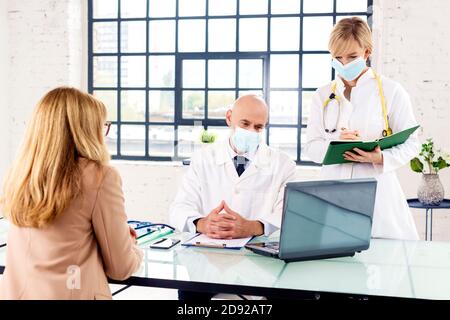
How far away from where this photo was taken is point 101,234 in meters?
1.57

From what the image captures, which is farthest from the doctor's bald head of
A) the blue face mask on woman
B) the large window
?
the large window

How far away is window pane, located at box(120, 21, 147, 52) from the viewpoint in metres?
5.52

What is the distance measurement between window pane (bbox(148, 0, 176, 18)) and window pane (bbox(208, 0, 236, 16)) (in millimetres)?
375

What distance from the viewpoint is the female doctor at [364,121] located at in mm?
2428

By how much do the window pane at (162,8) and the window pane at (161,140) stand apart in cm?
109

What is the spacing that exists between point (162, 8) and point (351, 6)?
1.79 meters

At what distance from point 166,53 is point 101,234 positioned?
4067mm

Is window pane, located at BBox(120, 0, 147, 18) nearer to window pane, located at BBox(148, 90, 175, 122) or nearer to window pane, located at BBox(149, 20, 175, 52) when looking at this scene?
window pane, located at BBox(149, 20, 175, 52)

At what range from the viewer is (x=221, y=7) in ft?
17.4

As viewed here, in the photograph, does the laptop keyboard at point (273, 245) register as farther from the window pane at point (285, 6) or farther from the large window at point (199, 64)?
the window pane at point (285, 6)

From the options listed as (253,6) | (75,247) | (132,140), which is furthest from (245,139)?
(132,140)

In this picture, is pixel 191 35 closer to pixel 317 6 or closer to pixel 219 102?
pixel 219 102
